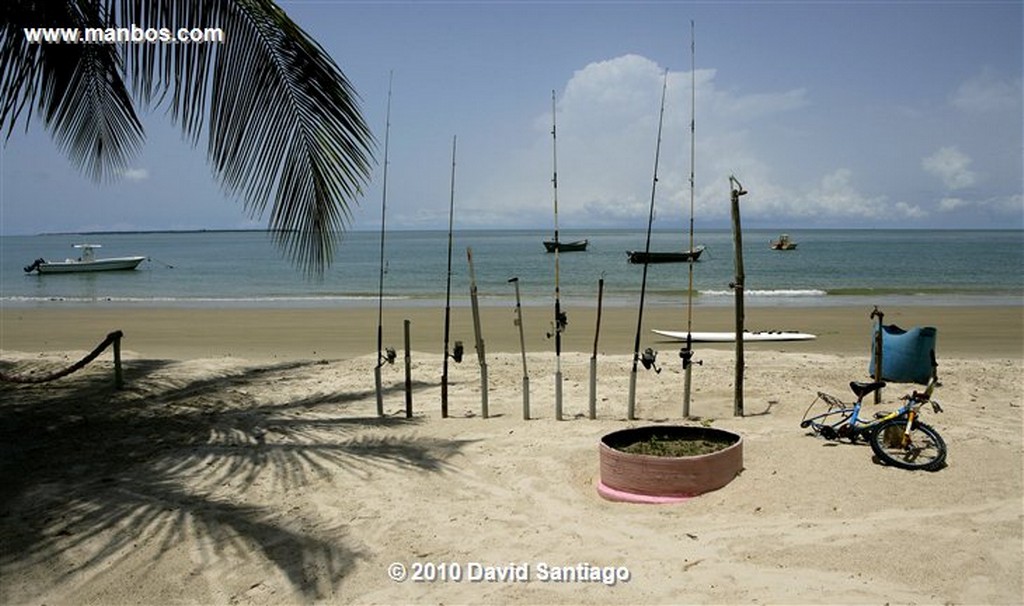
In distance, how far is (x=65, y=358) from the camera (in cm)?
996

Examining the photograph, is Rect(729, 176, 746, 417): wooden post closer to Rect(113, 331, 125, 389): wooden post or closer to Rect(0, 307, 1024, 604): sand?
Rect(0, 307, 1024, 604): sand

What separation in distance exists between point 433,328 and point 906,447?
11.1 meters

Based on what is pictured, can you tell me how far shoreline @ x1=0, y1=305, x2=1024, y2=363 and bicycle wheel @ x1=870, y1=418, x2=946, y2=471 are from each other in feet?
21.4

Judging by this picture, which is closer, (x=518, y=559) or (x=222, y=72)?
(x=518, y=559)

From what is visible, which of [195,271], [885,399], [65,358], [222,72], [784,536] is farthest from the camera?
A: [195,271]

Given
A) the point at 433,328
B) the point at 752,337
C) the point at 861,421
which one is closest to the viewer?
the point at 861,421

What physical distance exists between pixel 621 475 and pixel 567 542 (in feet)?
2.42

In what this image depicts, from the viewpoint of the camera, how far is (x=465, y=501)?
4.73 metres

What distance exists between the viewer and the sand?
3627 millimetres

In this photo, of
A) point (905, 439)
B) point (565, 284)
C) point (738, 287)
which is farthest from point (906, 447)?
point (565, 284)

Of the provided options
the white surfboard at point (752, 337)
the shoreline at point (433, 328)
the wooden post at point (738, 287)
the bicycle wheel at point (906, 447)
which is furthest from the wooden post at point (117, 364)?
the white surfboard at point (752, 337)

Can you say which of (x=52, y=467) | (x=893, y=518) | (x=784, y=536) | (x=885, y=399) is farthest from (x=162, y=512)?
(x=885, y=399)

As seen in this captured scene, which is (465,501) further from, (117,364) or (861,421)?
(117,364)

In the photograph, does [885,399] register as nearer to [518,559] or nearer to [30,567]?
[518,559]
